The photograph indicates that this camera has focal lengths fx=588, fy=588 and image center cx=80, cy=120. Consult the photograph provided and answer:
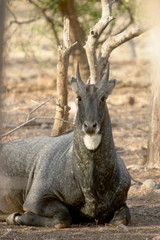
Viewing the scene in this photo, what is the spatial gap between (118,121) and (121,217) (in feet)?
30.2

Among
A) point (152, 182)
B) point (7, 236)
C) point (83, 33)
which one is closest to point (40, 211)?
point (7, 236)

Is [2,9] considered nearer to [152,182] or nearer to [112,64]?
[152,182]

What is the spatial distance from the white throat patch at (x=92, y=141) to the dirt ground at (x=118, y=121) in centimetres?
92

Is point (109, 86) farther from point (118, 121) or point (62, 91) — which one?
point (118, 121)

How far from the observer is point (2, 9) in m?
3.20

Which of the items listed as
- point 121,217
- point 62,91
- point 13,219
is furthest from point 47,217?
point 62,91

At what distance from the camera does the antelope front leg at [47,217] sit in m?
6.58

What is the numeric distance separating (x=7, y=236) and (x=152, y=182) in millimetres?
3086

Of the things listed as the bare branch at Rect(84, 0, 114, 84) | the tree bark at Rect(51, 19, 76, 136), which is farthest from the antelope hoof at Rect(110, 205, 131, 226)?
the tree bark at Rect(51, 19, 76, 136)

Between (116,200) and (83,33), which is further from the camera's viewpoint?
(83,33)

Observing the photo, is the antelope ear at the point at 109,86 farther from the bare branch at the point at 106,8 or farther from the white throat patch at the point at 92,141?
the bare branch at the point at 106,8

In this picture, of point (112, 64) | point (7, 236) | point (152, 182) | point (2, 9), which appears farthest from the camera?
point (112, 64)

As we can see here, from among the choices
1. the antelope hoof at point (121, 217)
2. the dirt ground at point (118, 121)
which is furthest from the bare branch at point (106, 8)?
the antelope hoof at point (121, 217)

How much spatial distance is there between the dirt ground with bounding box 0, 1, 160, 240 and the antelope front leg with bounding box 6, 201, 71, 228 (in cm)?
10
